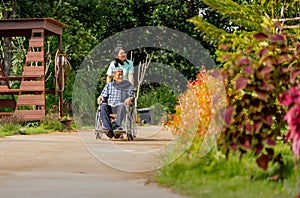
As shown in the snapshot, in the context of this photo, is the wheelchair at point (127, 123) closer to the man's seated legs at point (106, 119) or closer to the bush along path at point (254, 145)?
the man's seated legs at point (106, 119)

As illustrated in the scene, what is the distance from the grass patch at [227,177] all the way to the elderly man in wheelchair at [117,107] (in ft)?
15.4

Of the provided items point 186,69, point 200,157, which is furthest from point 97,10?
point 200,157

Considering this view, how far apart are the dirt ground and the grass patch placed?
18 cm

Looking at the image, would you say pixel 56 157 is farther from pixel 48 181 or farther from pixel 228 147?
pixel 228 147

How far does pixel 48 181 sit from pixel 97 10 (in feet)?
51.3

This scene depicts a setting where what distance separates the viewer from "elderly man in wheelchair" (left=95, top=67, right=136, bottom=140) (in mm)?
10914

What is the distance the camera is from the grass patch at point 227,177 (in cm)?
490

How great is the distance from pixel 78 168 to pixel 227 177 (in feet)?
6.50

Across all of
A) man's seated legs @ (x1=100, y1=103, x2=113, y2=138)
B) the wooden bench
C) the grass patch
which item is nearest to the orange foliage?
the grass patch

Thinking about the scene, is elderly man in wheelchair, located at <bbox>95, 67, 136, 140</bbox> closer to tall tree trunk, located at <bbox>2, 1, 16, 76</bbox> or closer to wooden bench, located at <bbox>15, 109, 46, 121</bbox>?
wooden bench, located at <bbox>15, 109, 46, 121</bbox>

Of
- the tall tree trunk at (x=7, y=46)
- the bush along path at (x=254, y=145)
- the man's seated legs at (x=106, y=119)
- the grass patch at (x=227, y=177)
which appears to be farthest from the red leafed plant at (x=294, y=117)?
the tall tree trunk at (x=7, y=46)

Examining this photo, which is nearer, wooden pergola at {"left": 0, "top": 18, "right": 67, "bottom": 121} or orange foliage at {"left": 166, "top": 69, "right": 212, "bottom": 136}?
orange foliage at {"left": 166, "top": 69, "right": 212, "bottom": 136}

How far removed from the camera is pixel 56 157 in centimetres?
800

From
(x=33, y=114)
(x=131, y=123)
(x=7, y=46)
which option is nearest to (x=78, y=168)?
(x=131, y=123)
